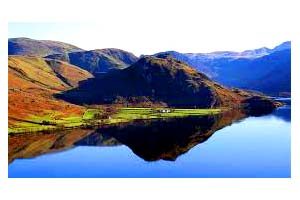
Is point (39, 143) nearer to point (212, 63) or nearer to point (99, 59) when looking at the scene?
point (99, 59)

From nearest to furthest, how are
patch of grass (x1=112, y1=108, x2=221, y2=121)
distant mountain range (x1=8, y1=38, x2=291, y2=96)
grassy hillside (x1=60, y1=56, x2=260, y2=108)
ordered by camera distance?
patch of grass (x1=112, y1=108, x2=221, y2=121) < grassy hillside (x1=60, y1=56, x2=260, y2=108) < distant mountain range (x1=8, y1=38, x2=291, y2=96)

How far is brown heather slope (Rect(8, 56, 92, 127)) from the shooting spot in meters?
34.6

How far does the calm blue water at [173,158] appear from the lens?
22.2m

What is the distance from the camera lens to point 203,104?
57.0m

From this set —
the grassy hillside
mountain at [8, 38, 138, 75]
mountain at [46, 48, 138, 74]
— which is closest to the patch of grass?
the grassy hillside

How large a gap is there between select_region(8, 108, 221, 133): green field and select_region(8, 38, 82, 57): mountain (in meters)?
74.8

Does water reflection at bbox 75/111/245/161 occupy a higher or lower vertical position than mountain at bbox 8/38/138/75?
lower

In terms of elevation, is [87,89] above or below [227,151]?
above

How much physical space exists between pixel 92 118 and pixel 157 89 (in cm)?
1993

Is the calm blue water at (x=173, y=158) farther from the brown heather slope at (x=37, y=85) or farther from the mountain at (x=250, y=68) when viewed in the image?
the mountain at (x=250, y=68)

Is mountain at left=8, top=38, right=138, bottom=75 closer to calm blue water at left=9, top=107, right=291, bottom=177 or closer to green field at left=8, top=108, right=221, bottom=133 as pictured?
green field at left=8, top=108, right=221, bottom=133
